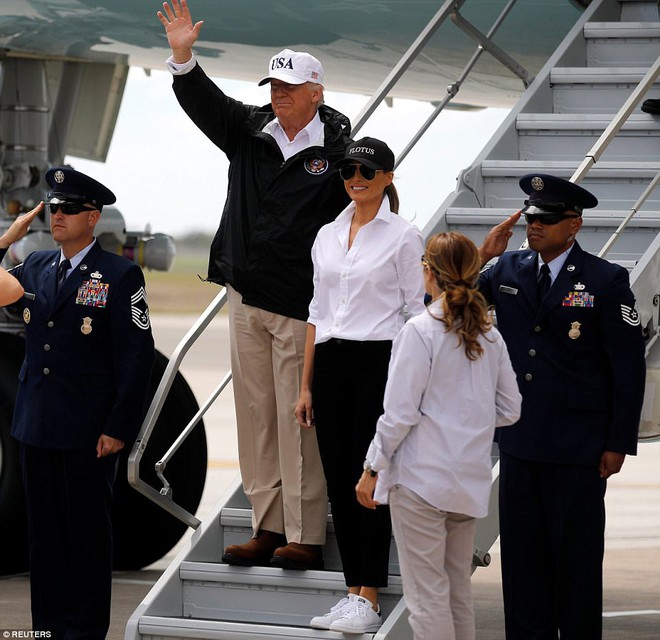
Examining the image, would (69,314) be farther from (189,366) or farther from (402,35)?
(189,366)

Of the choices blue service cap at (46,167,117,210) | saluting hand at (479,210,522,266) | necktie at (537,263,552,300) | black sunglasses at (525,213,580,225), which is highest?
black sunglasses at (525,213,580,225)

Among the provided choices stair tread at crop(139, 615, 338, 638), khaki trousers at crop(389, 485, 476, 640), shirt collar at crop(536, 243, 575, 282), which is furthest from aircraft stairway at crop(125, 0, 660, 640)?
khaki trousers at crop(389, 485, 476, 640)

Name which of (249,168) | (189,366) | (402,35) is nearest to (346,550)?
(249,168)

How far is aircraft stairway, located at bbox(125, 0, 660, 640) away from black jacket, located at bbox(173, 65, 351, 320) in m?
0.80

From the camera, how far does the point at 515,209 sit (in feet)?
19.4

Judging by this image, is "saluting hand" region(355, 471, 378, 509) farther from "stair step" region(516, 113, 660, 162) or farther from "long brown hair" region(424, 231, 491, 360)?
"stair step" region(516, 113, 660, 162)

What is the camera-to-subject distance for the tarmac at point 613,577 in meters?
6.45

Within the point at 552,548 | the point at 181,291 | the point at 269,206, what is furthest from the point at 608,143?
the point at 181,291

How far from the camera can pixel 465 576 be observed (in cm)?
424

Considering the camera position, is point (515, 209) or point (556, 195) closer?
point (556, 195)

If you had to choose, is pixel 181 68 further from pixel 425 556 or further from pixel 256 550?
pixel 425 556

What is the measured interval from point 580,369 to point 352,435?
0.73 m

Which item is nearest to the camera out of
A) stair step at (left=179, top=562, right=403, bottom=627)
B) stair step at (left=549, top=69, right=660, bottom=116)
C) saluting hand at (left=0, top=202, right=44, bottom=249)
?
stair step at (left=179, top=562, right=403, bottom=627)

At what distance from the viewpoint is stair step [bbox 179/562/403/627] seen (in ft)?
16.3
